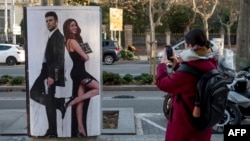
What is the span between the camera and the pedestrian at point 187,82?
423 cm

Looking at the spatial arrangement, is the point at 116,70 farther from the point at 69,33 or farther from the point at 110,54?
the point at 69,33

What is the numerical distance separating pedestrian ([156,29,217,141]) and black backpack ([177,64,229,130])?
0.20 feet

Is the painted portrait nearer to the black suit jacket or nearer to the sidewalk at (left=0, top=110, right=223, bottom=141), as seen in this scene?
the black suit jacket

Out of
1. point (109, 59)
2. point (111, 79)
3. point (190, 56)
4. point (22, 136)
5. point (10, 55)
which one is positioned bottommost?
point (22, 136)

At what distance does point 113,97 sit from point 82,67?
7068mm

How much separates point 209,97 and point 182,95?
27 cm

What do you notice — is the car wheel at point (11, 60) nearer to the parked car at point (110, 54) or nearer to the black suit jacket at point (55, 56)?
the parked car at point (110, 54)

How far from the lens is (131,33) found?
151 ft

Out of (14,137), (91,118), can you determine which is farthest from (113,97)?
(91,118)

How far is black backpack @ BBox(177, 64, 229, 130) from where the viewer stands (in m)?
4.11

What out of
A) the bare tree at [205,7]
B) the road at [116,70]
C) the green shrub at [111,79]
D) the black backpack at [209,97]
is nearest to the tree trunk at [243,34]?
the green shrub at [111,79]

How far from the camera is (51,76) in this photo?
666cm

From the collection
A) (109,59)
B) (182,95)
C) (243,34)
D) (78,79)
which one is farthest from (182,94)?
(109,59)

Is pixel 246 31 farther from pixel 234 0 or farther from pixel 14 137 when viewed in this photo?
pixel 234 0
